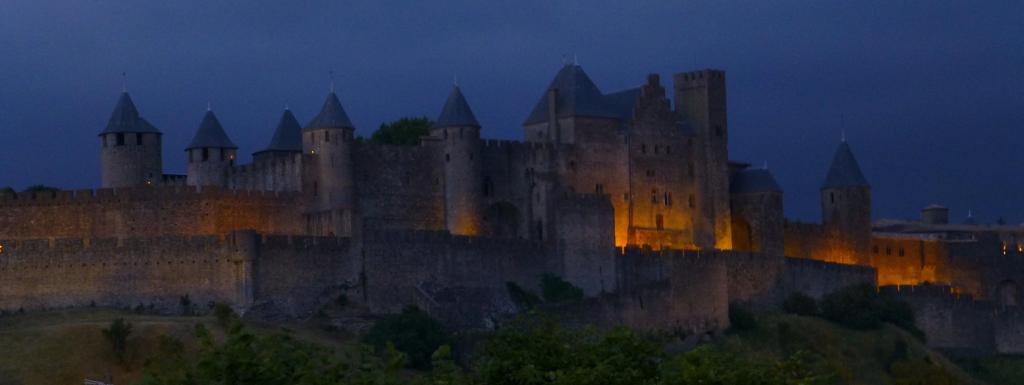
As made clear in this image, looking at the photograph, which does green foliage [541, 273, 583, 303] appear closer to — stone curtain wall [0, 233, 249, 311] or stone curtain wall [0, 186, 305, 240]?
stone curtain wall [0, 186, 305, 240]

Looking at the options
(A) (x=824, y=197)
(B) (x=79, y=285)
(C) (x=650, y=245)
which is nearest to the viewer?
(B) (x=79, y=285)

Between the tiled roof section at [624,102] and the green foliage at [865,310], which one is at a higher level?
the tiled roof section at [624,102]

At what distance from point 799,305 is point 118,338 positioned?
1216 inches

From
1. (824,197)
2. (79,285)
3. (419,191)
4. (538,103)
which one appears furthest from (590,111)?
(79,285)

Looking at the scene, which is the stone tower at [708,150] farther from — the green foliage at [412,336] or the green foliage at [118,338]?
the green foliage at [118,338]

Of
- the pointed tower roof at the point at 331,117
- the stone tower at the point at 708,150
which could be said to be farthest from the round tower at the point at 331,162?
the stone tower at the point at 708,150

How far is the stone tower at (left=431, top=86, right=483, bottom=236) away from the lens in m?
77.6

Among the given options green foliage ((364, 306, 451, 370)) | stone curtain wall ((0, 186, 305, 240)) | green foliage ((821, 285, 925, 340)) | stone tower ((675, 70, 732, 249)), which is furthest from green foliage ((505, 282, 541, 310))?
green foliage ((821, 285, 925, 340))

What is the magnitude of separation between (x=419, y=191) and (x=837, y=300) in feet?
57.3

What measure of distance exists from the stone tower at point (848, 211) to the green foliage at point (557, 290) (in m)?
19.9

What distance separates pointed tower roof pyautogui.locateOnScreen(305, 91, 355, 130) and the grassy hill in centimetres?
1040

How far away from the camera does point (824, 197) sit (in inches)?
3659

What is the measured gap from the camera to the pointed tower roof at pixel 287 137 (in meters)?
80.7

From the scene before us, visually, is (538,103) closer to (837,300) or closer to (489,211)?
(489,211)
